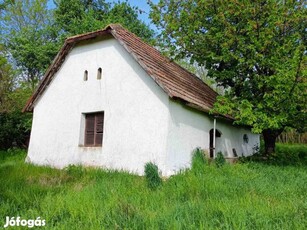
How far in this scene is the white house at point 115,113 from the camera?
9.96 metres

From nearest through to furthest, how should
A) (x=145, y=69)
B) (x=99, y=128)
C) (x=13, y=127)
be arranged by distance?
(x=145, y=69), (x=99, y=128), (x=13, y=127)

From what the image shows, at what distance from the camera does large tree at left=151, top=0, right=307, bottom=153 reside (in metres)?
10.4

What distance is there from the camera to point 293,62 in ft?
32.4

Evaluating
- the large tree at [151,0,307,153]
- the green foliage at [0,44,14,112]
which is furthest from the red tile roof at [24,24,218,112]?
the green foliage at [0,44,14,112]

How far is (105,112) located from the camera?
1117 cm

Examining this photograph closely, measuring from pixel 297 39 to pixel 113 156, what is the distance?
836cm

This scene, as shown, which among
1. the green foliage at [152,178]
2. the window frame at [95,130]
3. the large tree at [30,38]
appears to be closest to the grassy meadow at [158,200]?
the green foliage at [152,178]

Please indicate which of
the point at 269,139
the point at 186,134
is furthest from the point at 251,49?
the point at 269,139

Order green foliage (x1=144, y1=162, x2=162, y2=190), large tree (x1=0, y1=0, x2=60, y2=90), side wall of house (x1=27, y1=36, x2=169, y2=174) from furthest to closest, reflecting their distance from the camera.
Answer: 1. large tree (x1=0, y1=0, x2=60, y2=90)
2. side wall of house (x1=27, y1=36, x2=169, y2=174)
3. green foliage (x1=144, y1=162, x2=162, y2=190)

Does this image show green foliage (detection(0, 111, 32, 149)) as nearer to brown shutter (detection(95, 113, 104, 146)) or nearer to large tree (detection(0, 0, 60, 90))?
large tree (detection(0, 0, 60, 90))

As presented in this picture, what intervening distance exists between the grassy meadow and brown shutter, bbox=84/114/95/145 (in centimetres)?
228

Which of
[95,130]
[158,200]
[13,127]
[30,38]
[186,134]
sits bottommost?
[158,200]

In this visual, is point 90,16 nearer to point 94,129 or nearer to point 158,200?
point 94,129

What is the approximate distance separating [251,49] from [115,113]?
5.48m
